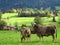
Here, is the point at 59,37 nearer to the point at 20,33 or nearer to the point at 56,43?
the point at 56,43

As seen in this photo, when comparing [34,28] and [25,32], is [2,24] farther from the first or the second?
[34,28]

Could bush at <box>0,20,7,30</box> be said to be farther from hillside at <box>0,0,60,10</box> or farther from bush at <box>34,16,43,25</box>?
bush at <box>34,16,43,25</box>

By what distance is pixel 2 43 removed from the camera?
2.70 m

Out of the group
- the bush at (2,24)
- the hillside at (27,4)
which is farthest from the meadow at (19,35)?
the hillside at (27,4)

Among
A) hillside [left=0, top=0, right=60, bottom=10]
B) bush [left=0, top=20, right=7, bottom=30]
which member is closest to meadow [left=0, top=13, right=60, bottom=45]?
bush [left=0, top=20, right=7, bottom=30]

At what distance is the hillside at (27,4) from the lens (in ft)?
9.68

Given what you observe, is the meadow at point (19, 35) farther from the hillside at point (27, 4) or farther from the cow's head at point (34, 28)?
the hillside at point (27, 4)

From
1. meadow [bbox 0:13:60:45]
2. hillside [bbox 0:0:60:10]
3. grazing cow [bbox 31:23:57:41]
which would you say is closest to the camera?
meadow [bbox 0:13:60:45]

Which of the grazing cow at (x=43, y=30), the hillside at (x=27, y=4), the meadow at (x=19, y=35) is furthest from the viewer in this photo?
the hillside at (x=27, y=4)

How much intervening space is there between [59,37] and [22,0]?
2.73ft

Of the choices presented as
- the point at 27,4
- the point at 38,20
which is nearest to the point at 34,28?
the point at 38,20


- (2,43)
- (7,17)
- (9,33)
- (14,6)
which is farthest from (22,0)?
(2,43)

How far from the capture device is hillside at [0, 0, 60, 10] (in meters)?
2.95

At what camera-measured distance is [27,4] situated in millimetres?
2971
